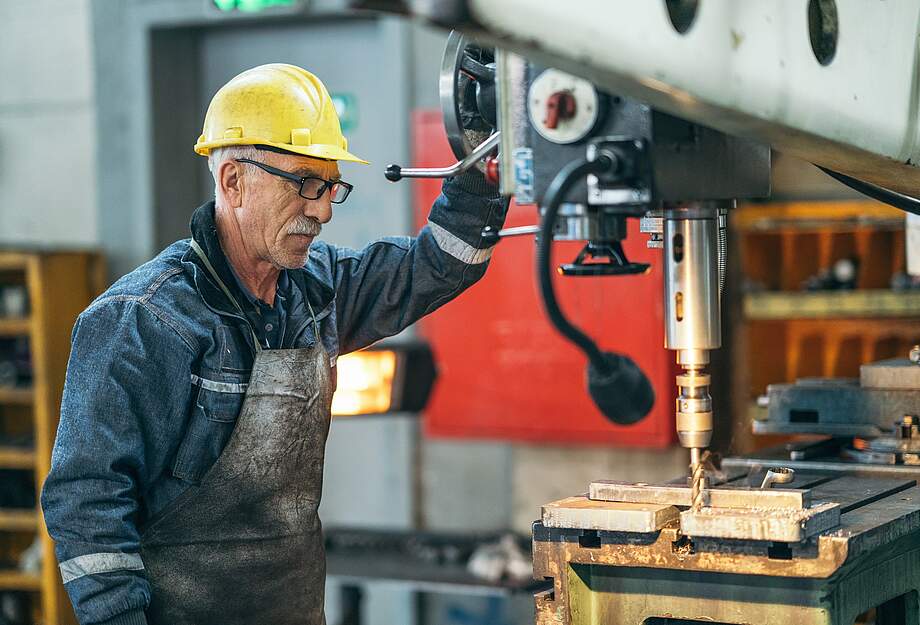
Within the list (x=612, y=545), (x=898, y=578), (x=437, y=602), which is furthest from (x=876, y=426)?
(x=437, y=602)

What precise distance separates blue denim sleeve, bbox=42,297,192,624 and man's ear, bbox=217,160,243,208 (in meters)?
0.25

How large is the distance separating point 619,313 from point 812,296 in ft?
1.84

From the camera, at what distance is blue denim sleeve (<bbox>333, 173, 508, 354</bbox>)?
6.59 feet

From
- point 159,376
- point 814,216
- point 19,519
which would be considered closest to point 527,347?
point 814,216

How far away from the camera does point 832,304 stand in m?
3.64

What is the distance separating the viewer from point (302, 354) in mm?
1920

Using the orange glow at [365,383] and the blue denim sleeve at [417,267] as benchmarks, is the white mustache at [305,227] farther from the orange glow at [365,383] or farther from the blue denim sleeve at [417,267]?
the orange glow at [365,383]

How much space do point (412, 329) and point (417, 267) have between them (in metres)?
2.13

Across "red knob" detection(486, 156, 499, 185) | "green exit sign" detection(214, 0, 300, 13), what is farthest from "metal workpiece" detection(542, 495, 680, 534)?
"green exit sign" detection(214, 0, 300, 13)

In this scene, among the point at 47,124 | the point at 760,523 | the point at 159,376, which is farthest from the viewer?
the point at 47,124

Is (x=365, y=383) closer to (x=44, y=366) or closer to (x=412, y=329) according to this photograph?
(x=412, y=329)

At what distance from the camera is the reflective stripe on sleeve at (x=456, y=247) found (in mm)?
2029

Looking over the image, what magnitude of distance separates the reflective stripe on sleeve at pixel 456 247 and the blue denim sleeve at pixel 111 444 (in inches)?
18.8

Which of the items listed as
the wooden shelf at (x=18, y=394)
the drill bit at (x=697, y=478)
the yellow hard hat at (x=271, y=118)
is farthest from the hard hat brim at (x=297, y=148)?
the wooden shelf at (x=18, y=394)
